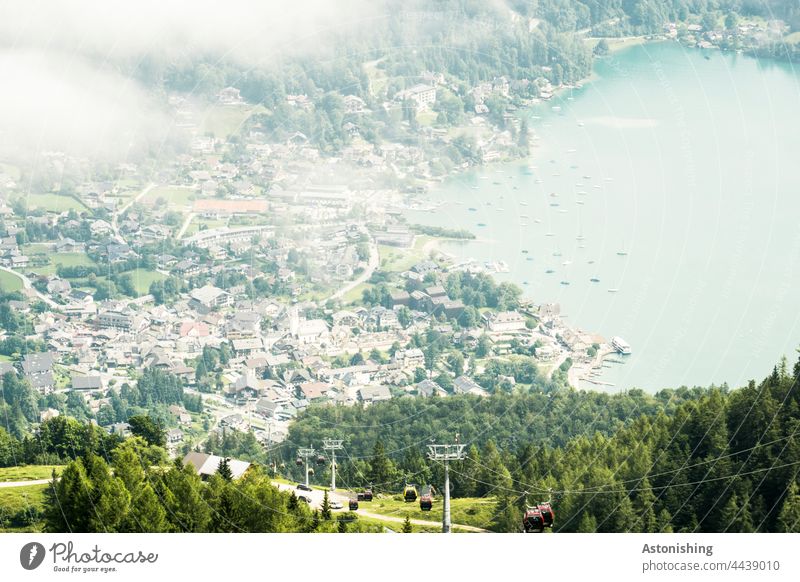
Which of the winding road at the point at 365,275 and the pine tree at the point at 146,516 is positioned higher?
the pine tree at the point at 146,516

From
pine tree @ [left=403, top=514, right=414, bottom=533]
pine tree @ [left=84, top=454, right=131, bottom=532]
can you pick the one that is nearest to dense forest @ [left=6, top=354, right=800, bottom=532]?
pine tree @ [left=84, top=454, right=131, bottom=532]

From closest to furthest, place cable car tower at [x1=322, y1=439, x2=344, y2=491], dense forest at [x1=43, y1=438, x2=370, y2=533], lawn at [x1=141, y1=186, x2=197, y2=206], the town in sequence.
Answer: dense forest at [x1=43, y1=438, x2=370, y2=533]
cable car tower at [x1=322, y1=439, x2=344, y2=491]
the town
lawn at [x1=141, y1=186, x2=197, y2=206]

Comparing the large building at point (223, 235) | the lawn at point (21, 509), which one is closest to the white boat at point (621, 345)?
the large building at point (223, 235)

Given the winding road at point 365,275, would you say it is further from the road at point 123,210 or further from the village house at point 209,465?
the village house at point 209,465

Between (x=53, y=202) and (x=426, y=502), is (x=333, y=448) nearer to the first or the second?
(x=426, y=502)

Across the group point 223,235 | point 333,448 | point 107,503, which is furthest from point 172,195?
point 107,503
